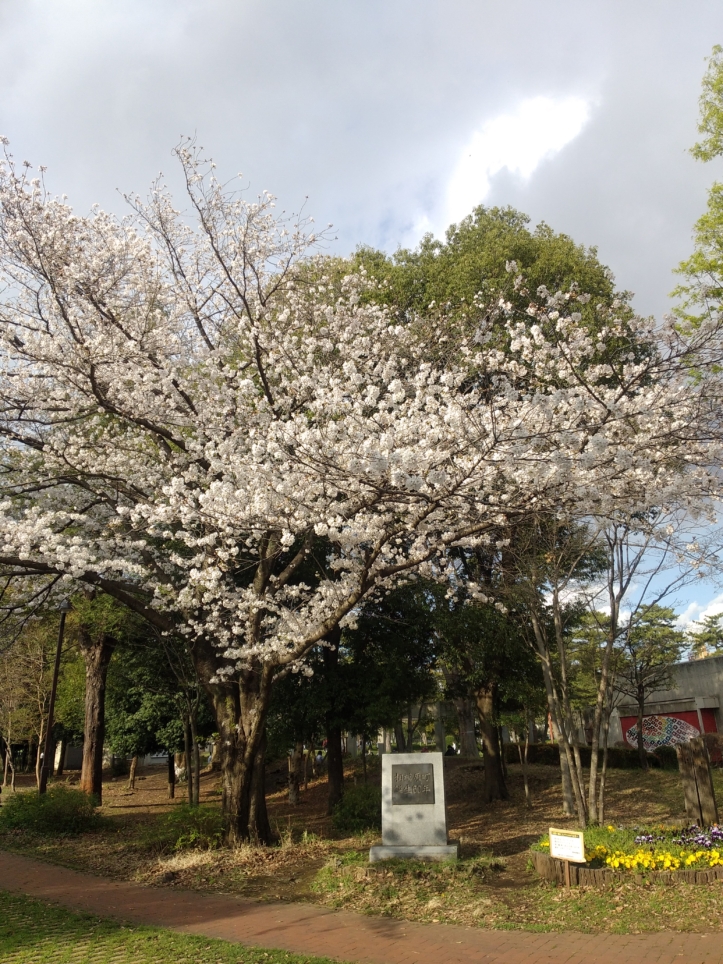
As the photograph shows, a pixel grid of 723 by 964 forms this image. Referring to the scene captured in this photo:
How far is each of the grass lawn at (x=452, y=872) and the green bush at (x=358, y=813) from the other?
0.82ft

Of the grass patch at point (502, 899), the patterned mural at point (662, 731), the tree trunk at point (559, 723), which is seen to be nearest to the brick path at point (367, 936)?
the grass patch at point (502, 899)

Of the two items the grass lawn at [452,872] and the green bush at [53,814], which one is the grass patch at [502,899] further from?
the green bush at [53,814]

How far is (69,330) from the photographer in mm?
9320

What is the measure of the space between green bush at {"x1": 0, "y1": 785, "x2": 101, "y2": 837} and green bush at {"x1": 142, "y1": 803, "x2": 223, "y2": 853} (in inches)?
125

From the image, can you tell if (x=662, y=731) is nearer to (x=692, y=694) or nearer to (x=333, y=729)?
(x=692, y=694)

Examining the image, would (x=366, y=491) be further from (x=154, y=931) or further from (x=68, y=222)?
(x=68, y=222)

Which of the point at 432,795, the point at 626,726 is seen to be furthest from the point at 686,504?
the point at 626,726

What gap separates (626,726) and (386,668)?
56.2 ft

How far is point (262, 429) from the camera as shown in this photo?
29.8 ft

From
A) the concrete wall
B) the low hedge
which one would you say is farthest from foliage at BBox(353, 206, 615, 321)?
the concrete wall

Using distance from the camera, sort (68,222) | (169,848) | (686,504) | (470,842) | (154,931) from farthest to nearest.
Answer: (470,842), (169,848), (68,222), (686,504), (154,931)

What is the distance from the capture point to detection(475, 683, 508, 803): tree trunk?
15.3 m

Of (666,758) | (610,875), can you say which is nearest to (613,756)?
(666,758)

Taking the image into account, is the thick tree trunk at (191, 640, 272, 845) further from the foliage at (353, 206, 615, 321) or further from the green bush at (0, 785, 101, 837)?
the foliage at (353, 206, 615, 321)
